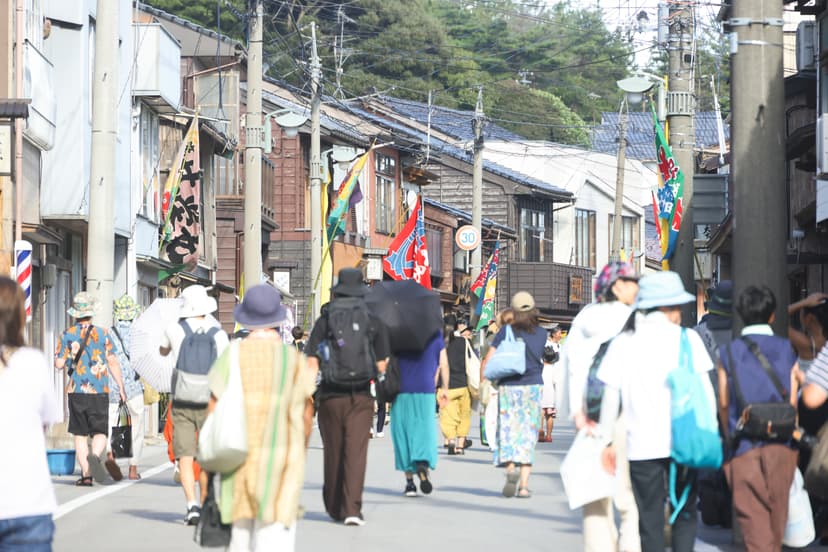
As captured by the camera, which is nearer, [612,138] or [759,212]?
[759,212]

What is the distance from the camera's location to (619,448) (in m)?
8.37

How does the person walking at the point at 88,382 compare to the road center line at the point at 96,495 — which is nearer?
the road center line at the point at 96,495

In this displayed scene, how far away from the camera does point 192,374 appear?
11.9m

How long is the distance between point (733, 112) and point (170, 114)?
23297 millimetres

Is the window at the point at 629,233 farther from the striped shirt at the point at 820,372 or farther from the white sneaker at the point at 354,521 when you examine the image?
the striped shirt at the point at 820,372

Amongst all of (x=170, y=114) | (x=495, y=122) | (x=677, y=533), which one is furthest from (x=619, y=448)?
(x=495, y=122)

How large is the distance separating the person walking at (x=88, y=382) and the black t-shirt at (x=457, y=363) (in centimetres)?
641

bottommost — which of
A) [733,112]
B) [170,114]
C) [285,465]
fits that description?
[285,465]

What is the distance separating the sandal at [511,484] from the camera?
14.3m

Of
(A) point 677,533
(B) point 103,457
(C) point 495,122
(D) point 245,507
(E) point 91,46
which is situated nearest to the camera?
Result: (D) point 245,507

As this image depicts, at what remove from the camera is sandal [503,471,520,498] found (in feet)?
47.0

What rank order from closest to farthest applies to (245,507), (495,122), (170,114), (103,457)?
(245,507) → (103,457) → (170,114) → (495,122)

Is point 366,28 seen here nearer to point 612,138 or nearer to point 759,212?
point 612,138

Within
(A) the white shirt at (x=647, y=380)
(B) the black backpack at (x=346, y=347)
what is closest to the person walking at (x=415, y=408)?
(B) the black backpack at (x=346, y=347)
